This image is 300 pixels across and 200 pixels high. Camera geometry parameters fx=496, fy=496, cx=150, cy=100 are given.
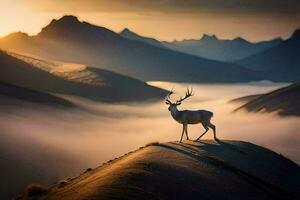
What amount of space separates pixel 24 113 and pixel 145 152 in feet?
547

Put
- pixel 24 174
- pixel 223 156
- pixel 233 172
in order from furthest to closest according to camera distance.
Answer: pixel 24 174, pixel 223 156, pixel 233 172

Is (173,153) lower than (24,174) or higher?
higher

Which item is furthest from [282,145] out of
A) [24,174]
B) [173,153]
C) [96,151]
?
[173,153]

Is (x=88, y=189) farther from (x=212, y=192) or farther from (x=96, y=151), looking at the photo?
(x=96, y=151)

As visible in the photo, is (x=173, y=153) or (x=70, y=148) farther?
(x=70, y=148)

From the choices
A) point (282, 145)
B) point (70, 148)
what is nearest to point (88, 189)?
point (70, 148)

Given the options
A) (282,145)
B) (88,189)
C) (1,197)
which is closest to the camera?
(88,189)

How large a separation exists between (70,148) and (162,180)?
123870 mm

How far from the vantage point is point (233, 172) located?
35062 millimetres

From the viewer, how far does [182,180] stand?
28.9 meters

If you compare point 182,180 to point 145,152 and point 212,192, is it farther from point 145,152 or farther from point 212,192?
point 145,152

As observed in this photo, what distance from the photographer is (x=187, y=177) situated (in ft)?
97.3

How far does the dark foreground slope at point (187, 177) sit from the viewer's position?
26172 mm

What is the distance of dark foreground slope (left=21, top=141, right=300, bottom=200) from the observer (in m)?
26.2
